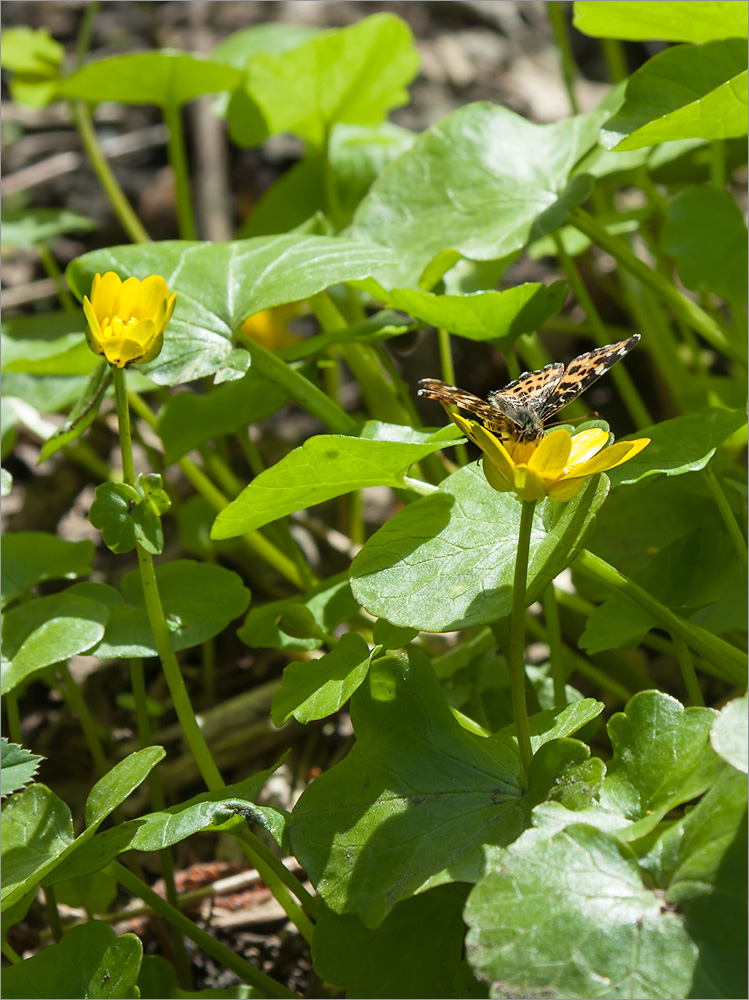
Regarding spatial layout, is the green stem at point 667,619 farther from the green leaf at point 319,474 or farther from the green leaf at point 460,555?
the green leaf at point 319,474

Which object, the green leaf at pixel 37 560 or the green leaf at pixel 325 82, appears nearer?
the green leaf at pixel 37 560

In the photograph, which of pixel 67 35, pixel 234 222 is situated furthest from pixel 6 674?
pixel 67 35

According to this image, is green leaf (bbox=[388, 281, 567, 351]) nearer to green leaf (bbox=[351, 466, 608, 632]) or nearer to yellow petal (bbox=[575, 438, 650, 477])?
green leaf (bbox=[351, 466, 608, 632])

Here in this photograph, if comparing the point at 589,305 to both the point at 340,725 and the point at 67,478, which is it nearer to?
the point at 340,725

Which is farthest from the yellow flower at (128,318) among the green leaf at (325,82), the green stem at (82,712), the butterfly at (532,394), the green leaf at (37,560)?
the green leaf at (325,82)

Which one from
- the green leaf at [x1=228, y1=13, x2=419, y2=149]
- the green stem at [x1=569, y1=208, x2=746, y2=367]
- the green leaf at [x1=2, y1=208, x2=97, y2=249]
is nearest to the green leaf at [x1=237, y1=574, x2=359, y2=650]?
the green stem at [x1=569, y1=208, x2=746, y2=367]

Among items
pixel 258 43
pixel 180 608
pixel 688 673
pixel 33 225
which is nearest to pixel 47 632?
pixel 180 608
